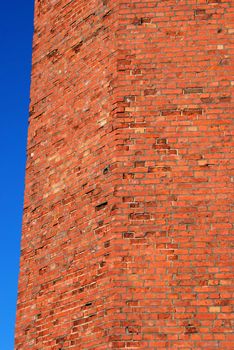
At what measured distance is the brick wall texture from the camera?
551 centimetres

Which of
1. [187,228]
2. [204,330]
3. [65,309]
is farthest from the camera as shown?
[65,309]

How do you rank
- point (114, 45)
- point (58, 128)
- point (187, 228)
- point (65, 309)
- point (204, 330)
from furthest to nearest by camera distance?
point (58, 128) → point (114, 45) → point (65, 309) → point (187, 228) → point (204, 330)

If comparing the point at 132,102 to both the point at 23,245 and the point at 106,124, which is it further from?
the point at 23,245

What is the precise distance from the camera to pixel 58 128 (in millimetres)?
7324

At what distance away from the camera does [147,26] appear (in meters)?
6.62

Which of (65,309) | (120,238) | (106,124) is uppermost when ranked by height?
(106,124)

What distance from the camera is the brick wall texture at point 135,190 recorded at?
5512mm

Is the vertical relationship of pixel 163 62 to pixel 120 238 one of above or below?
above

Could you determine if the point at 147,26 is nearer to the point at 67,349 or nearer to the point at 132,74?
the point at 132,74

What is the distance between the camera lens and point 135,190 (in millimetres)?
5938

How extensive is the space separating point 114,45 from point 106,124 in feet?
3.25

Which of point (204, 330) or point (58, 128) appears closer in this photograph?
point (204, 330)

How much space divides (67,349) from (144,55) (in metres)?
3.38

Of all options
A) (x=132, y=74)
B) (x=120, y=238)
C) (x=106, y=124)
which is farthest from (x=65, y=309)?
(x=132, y=74)
